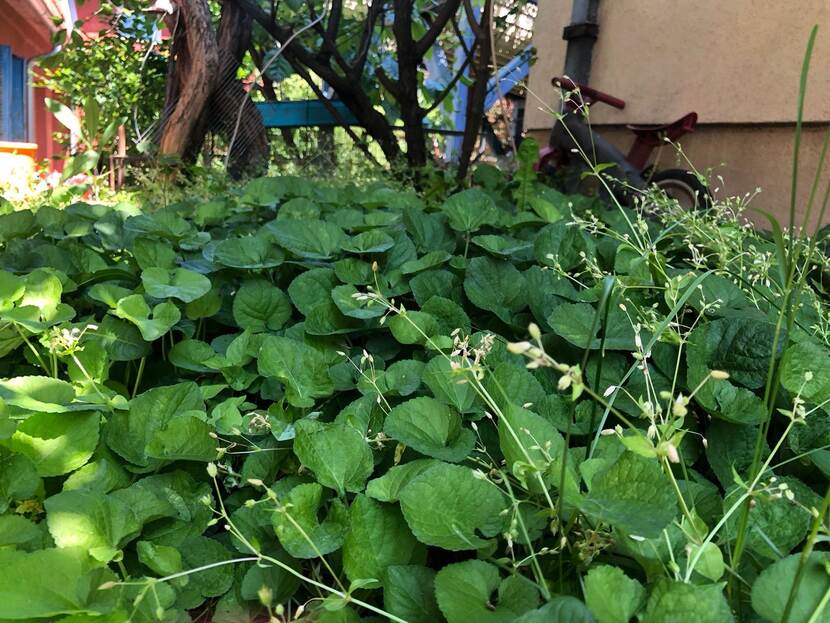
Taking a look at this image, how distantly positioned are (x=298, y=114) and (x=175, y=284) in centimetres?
432

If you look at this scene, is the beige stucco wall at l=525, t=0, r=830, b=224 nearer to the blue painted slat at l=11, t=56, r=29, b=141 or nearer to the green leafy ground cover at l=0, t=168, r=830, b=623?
the green leafy ground cover at l=0, t=168, r=830, b=623

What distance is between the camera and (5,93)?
6.05m

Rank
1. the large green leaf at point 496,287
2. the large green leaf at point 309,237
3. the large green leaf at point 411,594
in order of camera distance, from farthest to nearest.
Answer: the large green leaf at point 309,237, the large green leaf at point 496,287, the large green leaf at point 411,594

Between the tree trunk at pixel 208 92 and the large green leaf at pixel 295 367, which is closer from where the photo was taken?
the large green leaf at pixel 295 367

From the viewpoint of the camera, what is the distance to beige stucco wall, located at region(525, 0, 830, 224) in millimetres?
2678

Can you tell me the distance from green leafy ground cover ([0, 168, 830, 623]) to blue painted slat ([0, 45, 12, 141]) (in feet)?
20.4

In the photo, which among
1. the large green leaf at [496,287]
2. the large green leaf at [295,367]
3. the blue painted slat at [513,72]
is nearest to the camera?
the large green leaf at [295,367]

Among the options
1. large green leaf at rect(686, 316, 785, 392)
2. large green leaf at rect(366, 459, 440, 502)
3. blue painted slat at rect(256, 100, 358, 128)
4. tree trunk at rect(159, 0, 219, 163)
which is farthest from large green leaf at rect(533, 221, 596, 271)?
blue painted slat at rect(256, 100, 358, 128)

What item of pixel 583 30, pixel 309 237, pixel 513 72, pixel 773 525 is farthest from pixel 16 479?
pixel 513 72

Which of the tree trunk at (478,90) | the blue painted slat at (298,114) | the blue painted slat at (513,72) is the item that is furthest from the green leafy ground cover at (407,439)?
the blue painted slat at (298,114)

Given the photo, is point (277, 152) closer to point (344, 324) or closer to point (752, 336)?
point (344, 324)

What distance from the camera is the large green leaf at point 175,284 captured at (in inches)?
36.7

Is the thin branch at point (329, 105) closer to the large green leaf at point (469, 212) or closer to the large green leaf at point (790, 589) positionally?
the large green leaf at point (469, 212)

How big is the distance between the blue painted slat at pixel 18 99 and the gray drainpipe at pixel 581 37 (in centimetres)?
563
